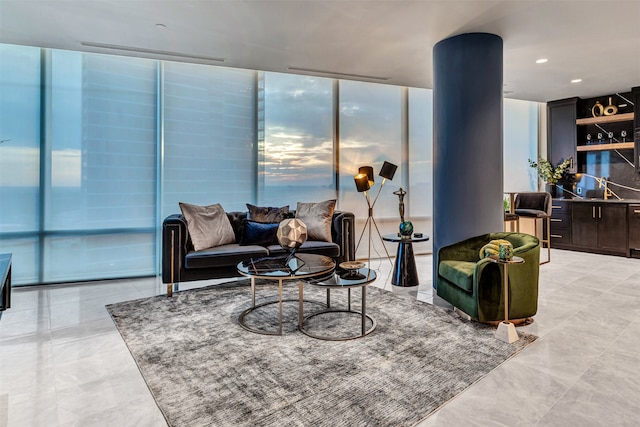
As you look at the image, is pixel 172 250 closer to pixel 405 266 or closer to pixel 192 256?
pixel 192 256

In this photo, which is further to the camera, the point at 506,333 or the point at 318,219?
the point at 318,219

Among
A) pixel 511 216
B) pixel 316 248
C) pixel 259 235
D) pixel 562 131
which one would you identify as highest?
pixel 562 131

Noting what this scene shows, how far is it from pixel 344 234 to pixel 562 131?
530 cm

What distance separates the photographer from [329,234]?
184 inches

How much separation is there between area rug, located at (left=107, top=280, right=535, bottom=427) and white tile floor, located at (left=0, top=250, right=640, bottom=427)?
11 cm

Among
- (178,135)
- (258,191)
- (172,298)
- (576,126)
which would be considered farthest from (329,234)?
(576,126)

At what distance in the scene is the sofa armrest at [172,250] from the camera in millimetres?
3885

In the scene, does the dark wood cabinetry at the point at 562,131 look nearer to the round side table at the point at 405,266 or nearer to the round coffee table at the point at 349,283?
the round side table at the point at 405,266

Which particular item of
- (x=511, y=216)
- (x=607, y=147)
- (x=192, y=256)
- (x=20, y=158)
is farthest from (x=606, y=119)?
(x=20, y=158)

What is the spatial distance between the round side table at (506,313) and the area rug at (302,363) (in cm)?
6

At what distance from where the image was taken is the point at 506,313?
2.87 meters

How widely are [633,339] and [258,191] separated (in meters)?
4.49

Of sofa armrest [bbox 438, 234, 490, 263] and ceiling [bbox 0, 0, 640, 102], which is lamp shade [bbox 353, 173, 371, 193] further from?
sofa armrest [bbox 438, 234, 490, 263]

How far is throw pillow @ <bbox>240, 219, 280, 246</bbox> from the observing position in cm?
445
